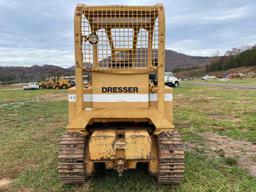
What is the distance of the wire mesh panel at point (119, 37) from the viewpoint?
4.63 m

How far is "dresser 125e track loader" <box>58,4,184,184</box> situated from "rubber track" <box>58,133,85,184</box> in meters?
0.02

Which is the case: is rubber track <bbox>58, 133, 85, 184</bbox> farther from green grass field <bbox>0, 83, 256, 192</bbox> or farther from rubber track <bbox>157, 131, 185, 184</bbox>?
rubber track <bbox>157, 131, 185, 184</bbox>

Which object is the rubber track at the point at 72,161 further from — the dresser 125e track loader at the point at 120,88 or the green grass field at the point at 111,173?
the green grass field at the point at 111,173

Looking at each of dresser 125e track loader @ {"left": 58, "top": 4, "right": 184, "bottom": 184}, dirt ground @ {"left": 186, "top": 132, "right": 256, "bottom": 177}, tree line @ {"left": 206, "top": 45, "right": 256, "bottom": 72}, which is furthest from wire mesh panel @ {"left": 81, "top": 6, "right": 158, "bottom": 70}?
tree line @ {"left": 206, "top": 45, "right": 256, "bottom": 72}

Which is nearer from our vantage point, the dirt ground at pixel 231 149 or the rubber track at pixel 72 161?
the rubber track at pixel 72 161

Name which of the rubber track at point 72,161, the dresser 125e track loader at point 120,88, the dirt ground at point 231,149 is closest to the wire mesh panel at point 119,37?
the dresser 125e track loader at point 120,88

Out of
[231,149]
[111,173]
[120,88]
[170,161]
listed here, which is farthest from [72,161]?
[231,149]

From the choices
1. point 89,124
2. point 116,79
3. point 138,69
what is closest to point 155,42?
point 138,69

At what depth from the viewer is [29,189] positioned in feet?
17.1

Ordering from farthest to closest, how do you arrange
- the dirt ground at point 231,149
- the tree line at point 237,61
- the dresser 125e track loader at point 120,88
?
the tree line at point 237,61 < the dirt ground at point 231,149 < the dresser 125e track loader at point 120,88

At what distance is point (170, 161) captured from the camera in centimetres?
467

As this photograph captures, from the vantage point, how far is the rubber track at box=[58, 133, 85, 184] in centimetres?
472

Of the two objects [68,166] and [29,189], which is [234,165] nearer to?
[68,166]

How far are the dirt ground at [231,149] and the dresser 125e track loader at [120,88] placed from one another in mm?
2220
